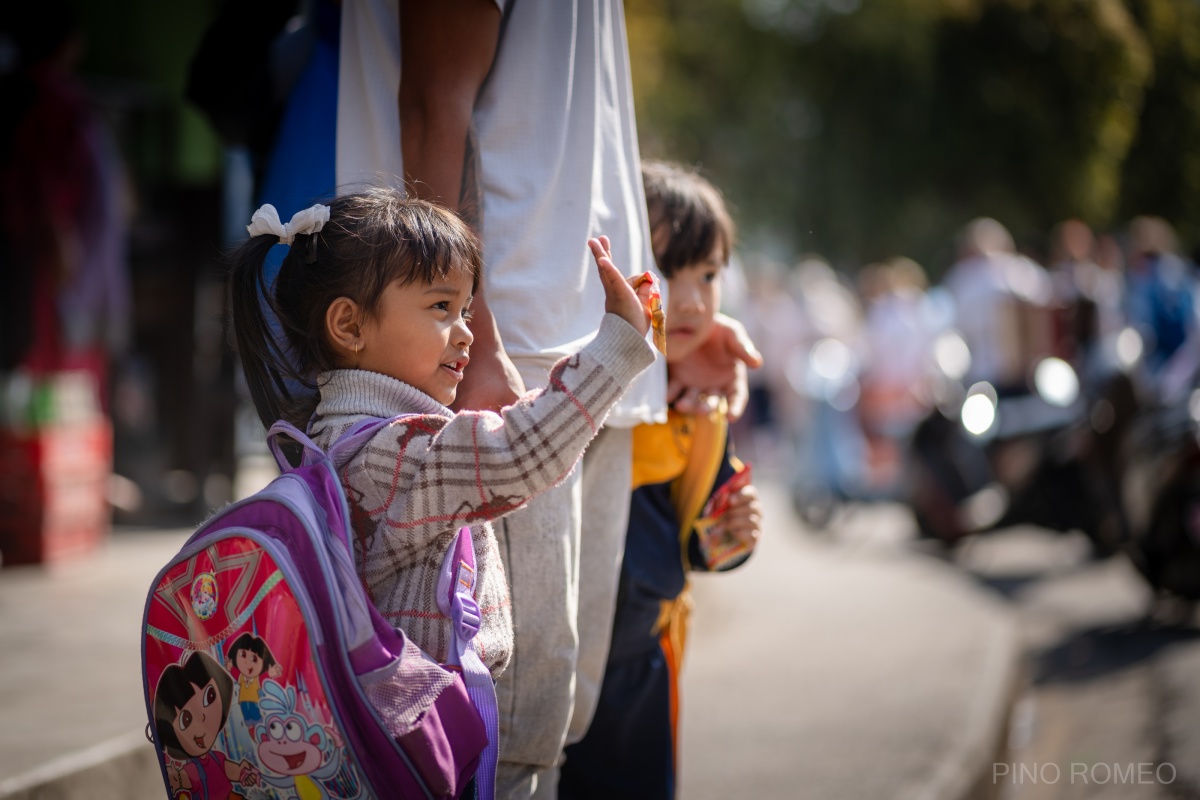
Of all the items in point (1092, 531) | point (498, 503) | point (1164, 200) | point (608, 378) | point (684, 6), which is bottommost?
→ point (1092, 531)

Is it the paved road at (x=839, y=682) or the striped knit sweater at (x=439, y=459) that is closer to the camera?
the striped knit sweater at (x=439, y=459)

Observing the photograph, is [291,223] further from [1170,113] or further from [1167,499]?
[1170,113]

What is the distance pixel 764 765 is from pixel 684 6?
19383mm

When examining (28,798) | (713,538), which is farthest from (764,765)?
(28,798)

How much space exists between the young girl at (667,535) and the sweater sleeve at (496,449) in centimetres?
77

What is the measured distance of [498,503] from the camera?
1807mm

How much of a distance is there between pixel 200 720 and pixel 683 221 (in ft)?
4.65

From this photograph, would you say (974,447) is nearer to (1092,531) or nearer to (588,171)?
(1092,531)

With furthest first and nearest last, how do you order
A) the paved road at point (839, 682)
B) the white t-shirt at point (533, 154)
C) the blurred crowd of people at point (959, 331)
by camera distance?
the blurred crowd of people at point (959, 331), the paved road at point (839, 682), the white t-shirt at point (533, 154)

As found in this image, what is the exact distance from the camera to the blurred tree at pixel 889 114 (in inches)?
311

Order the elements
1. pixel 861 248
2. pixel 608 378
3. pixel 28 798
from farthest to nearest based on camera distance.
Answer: pixel 861 248 < pixel 28 798 < pixel 608 378

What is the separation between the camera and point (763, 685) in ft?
14.9

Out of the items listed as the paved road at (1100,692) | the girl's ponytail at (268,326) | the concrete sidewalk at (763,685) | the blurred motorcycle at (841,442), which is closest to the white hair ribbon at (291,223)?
the girl's ponytail at (268,326)

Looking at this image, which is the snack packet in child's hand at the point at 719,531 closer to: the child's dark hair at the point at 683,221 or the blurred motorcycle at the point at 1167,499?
the child's dark hair at the point at 683,221
